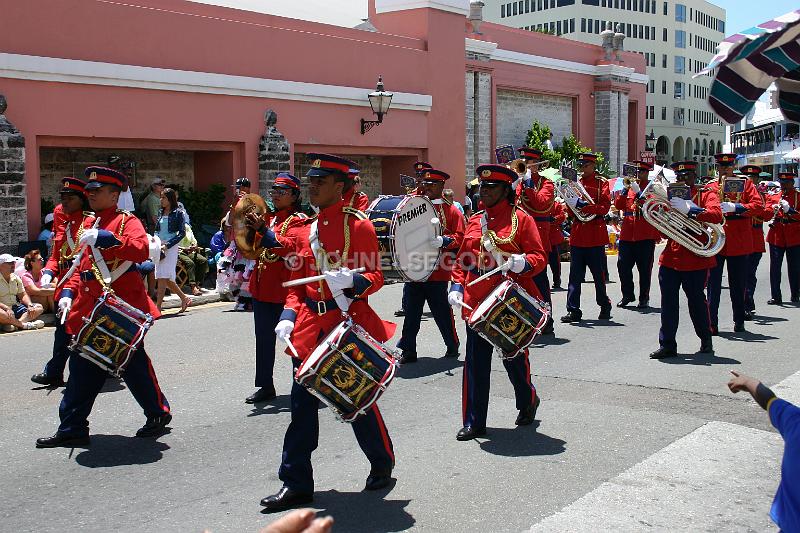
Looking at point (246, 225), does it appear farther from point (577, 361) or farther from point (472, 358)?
point (577, 361)

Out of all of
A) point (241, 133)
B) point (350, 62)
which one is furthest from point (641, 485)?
point (350, 62)

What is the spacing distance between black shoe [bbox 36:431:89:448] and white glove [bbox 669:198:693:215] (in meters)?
6.09

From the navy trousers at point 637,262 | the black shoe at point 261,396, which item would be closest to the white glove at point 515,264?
the black shoe at point 261,396

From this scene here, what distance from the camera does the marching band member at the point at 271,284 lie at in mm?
7840

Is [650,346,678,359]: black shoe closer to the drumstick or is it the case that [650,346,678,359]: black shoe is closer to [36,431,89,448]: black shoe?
the drumstick

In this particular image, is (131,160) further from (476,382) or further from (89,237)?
(476,382)

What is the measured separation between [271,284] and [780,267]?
8.71 m

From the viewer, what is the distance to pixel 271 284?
786cm

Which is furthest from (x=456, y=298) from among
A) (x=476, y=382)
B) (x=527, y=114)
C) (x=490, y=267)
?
(x=527, y=114)

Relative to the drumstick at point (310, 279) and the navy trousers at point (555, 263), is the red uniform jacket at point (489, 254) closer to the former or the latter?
the drumstick at point (310, 279)

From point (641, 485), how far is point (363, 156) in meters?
16.8

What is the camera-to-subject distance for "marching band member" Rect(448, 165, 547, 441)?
671 centimetres

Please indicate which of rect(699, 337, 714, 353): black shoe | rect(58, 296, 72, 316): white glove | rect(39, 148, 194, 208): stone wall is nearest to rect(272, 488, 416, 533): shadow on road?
rect(58, 296, 72, 316): white glove

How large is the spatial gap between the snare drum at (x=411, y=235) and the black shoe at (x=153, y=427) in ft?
9.25
